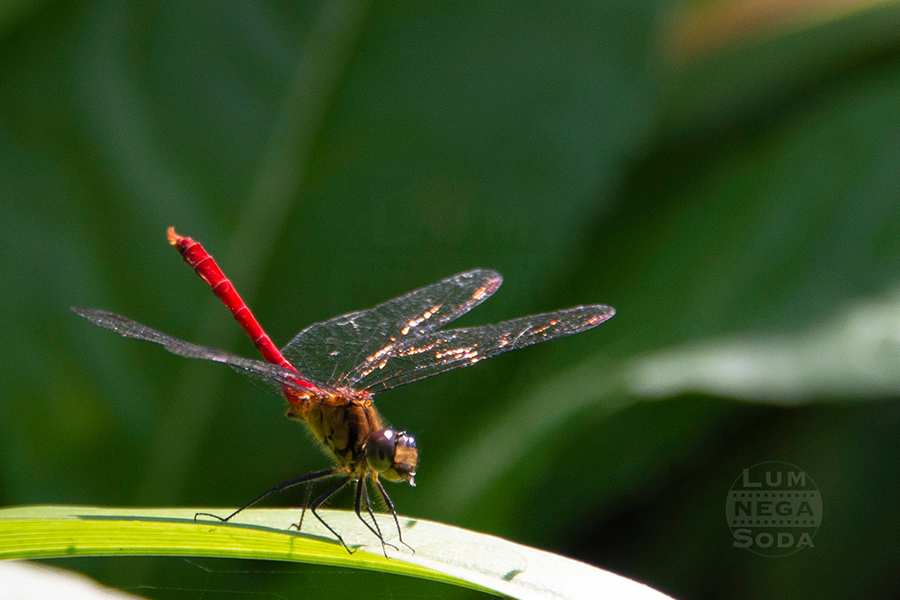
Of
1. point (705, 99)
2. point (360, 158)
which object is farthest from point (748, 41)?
point (360, 158)

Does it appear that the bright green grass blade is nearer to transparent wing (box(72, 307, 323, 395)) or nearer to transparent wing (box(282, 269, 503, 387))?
transparent wing (box(72, 307, 323, 395))

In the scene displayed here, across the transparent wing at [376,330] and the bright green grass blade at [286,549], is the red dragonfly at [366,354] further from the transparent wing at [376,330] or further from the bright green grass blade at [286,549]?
the bright green grass blade at [286,549]

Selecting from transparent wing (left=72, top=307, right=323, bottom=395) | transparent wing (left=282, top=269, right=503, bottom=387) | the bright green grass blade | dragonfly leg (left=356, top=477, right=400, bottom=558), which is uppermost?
transparent wing (left=282, top=269, right=503, bottom=387)

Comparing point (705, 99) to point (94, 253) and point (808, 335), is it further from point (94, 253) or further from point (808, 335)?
point (94, 253)

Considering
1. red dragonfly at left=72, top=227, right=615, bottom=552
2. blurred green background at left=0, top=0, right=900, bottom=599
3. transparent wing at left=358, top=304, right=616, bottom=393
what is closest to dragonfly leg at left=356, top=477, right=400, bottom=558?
red dragonfly at left=72, top=227, right=615, bottom=552

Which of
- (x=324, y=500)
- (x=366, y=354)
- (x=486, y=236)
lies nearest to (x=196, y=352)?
(x=324, y=500)

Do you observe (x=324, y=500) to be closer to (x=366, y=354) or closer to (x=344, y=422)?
(x=344, y=422)

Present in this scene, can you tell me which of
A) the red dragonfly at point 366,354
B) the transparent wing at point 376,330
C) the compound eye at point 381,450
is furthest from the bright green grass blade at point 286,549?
the transparent wing at point 376,330
